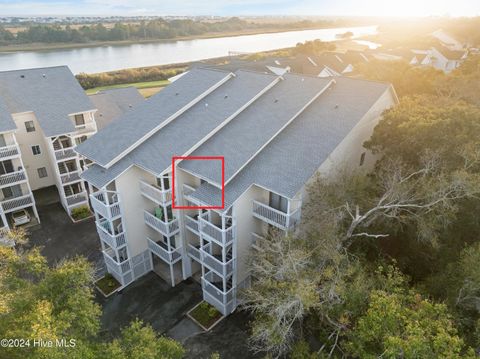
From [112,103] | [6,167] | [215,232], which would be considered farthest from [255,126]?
[112,103]

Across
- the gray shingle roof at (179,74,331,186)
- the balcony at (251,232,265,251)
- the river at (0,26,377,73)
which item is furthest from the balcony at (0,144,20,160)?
the river at (0,26,377,73)

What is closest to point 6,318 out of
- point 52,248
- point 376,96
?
point 52,248

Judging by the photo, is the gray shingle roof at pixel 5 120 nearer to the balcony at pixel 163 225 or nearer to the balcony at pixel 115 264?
the balcony at pixel 115 264

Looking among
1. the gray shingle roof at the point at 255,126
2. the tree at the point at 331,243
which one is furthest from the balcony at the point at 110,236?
the tree at the point at 331,243

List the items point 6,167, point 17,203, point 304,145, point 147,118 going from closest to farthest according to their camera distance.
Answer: point 304,145 < point 147,118 < point 6,167 < point 17,203

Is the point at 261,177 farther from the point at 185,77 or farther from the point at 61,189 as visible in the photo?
the point at 61,189

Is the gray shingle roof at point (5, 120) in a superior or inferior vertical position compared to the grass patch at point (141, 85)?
superior

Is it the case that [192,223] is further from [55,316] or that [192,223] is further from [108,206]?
[55,316]
